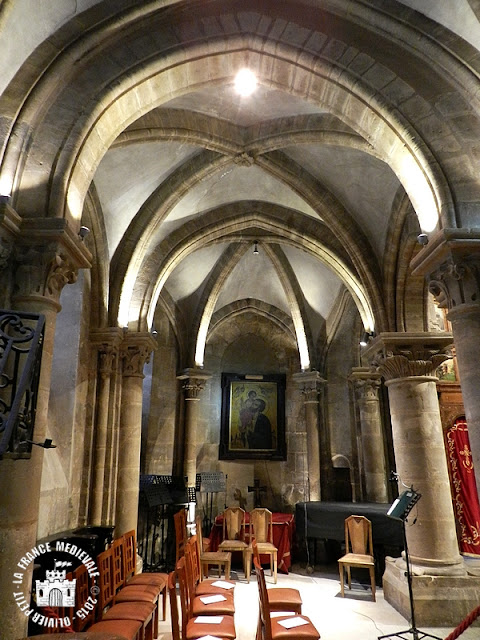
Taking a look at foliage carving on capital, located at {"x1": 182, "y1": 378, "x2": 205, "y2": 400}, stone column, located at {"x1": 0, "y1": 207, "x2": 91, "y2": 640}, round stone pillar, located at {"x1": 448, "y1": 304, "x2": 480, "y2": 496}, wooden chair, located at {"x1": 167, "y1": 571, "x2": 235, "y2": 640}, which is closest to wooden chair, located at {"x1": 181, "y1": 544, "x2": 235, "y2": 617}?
wooden chair, located at {"x1": 167, "y1": 571, "x2": 235, "y2": 640}

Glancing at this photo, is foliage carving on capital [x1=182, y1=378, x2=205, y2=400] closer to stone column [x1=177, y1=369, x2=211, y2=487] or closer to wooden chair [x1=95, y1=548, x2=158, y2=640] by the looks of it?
stone column [x1=177, y1=369, x2=211, y2=487]

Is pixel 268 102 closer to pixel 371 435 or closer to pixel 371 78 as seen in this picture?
pixel 371 78

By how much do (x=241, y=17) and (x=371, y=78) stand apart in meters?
1.41

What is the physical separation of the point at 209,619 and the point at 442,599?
301 centimetres

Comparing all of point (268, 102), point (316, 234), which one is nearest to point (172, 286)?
point (316, 234)

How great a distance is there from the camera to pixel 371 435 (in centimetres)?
929

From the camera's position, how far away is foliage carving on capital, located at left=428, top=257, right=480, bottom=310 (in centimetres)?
383

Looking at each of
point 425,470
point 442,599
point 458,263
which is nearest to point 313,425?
point 425,470

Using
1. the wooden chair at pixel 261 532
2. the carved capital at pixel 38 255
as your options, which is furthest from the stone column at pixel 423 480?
the carved capital at pixel 38 255

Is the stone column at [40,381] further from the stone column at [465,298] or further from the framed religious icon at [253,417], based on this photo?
the framed religious icon at [253,417]

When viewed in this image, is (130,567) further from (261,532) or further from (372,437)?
(372,437)

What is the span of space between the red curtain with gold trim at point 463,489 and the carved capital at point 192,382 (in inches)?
218

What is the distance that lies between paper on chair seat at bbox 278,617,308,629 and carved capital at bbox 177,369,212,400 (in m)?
7.25

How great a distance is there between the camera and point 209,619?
3.85 metres
